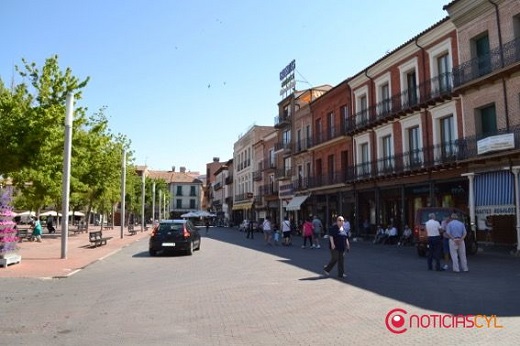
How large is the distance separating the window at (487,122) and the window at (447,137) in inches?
69.2

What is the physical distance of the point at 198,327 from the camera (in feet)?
23.7

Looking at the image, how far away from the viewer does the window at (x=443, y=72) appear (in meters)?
25.2

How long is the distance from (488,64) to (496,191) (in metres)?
5.74

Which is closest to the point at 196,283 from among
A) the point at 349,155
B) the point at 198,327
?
the point at 198,327

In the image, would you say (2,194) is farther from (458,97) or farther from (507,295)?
(458,97)

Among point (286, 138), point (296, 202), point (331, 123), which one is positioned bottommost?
point (296, 202)

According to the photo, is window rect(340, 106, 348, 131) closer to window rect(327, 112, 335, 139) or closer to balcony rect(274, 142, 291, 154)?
window rect(327, 112, 335, 139)

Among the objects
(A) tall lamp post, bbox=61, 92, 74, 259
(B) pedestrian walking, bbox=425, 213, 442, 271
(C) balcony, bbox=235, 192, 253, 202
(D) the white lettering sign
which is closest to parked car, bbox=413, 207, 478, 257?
(D) the white lettering sign

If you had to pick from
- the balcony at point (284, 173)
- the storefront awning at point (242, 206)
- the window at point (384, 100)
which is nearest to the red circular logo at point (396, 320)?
the window at point (384, 100)

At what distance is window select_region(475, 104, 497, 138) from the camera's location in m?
22.2

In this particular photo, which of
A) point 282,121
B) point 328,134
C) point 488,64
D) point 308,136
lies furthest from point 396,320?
point 282,121

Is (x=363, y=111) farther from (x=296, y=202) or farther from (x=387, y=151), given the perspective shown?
(x=296, y=202)

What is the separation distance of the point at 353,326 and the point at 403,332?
72cm

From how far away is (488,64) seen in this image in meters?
21.8
